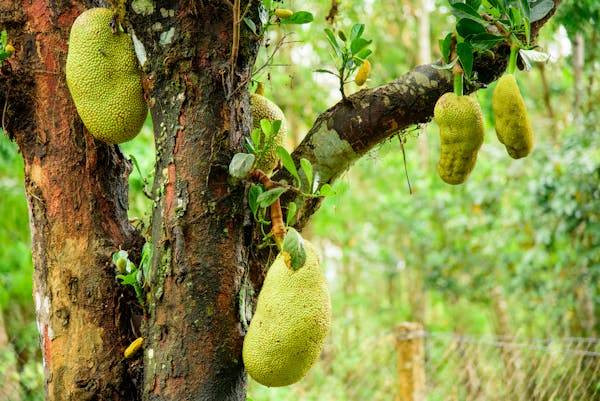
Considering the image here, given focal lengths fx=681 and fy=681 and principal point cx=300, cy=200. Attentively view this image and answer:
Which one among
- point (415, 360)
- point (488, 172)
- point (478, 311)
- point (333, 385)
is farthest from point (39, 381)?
point (478, 311)

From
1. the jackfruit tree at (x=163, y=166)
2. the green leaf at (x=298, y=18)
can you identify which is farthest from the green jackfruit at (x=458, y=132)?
the green leaf at (x=298, y=18)

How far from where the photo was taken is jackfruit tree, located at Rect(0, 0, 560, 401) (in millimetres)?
976

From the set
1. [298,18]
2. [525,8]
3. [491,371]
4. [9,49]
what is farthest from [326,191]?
[491,371]

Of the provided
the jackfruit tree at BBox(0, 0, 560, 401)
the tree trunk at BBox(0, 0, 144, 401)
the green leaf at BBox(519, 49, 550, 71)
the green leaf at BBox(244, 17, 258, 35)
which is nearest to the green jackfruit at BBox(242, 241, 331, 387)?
the jackfruit tree at BBox(0, 0, 560, 401)

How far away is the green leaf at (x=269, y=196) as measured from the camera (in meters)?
0.95

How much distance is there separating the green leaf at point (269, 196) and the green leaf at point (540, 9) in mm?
498

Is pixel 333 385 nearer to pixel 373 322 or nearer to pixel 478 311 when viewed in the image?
pixel 373 322

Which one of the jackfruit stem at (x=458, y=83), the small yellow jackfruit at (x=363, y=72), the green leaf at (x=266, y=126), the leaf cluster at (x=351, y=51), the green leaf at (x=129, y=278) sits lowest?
the green leaf at (x=129, y=278)

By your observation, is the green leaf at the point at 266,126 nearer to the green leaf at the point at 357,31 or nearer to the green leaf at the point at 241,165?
the green leaf at the point at 241,165

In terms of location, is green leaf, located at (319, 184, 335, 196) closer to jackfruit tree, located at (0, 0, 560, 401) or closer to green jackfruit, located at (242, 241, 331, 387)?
jackfruit tree, located at (0, 0, 560, 401)

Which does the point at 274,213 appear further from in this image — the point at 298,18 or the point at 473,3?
the point at 473,3

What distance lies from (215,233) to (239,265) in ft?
0.21

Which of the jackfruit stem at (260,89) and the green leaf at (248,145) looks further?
the jackfruit stem at (260,89)

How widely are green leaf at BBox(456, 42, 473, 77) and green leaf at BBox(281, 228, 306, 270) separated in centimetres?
37
